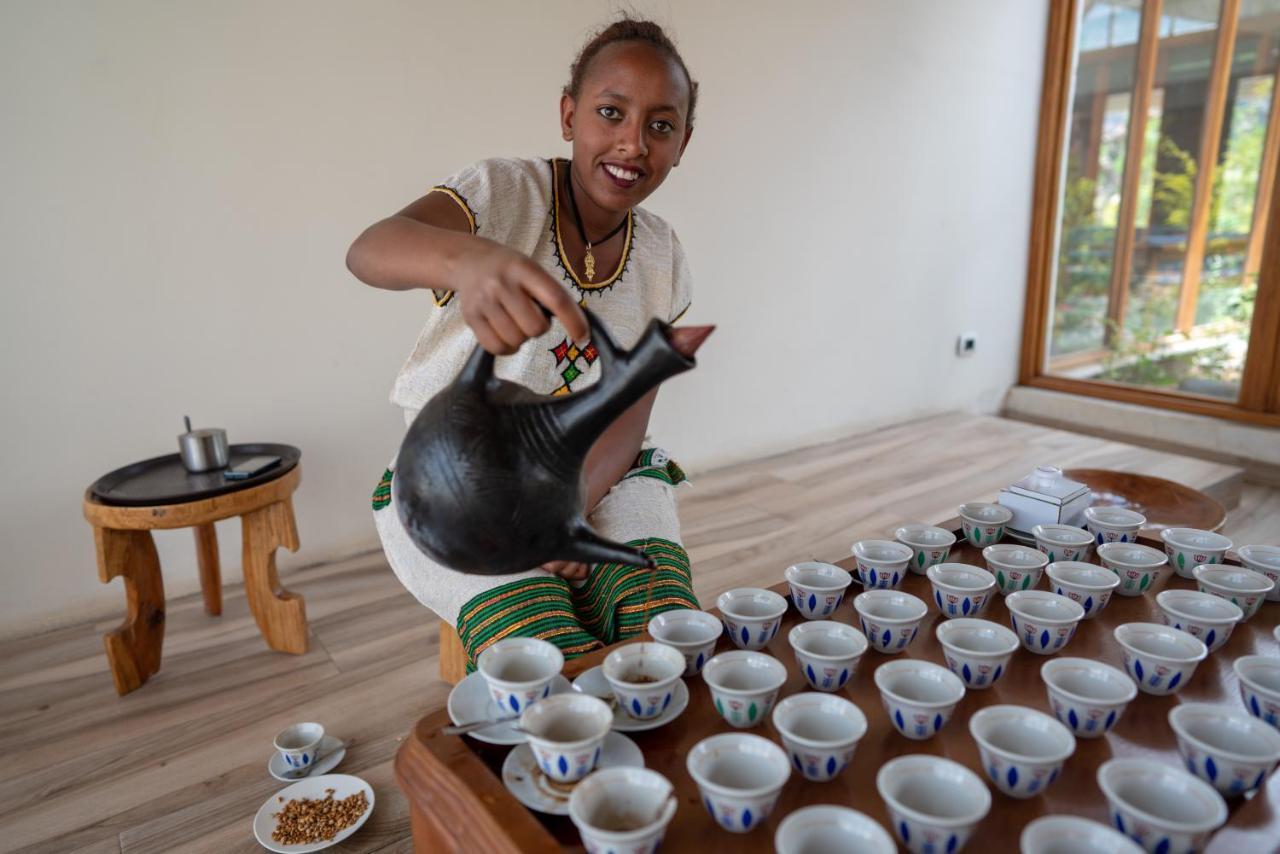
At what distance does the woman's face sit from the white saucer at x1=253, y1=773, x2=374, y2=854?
3.57 ft

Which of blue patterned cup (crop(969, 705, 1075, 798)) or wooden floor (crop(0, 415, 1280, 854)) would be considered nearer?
blue patterned cup (crop(969, 705, 1075, 798))

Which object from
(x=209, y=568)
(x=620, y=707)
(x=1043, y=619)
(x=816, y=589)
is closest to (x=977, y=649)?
(x=1043, y=619)

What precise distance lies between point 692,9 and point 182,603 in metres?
2.49

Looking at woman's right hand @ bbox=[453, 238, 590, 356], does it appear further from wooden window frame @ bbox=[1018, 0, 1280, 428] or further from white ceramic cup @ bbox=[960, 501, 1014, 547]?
wooden window frame @ bbox=[1018, 0, 1280, 428]

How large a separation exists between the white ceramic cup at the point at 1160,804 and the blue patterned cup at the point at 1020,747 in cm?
4

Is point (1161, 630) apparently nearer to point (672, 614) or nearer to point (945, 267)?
point (672, 614)

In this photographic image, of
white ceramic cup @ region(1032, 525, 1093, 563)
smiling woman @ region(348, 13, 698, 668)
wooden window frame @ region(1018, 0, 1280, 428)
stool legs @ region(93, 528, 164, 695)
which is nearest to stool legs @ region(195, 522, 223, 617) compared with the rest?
stool legs @ region(93, 528, 164, 695)

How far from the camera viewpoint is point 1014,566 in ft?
3.50

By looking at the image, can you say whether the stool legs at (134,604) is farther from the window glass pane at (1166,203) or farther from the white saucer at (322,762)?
the window glass pane at (1166,203)

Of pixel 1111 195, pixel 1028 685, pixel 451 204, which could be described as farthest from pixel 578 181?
pixel 1111 195

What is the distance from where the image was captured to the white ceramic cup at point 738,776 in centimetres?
63

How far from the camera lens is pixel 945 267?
3854 mm

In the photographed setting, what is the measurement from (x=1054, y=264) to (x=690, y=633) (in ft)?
Result: 13.6

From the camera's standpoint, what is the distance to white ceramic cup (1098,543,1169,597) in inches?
41.7
